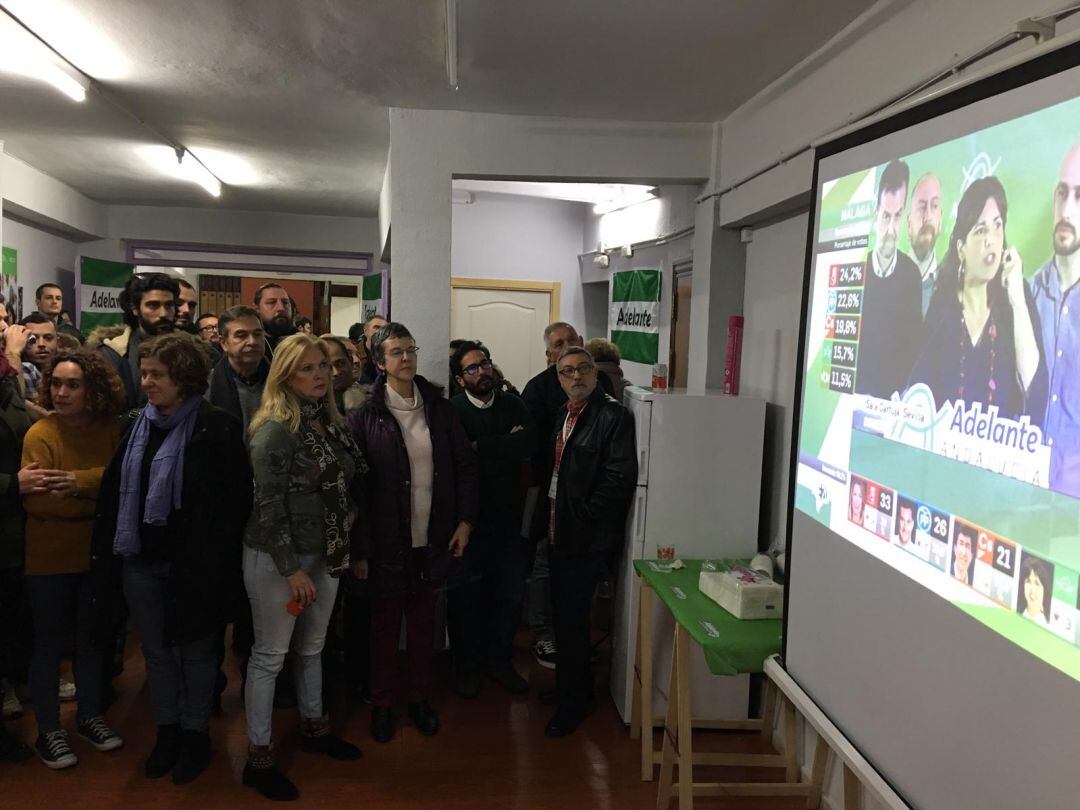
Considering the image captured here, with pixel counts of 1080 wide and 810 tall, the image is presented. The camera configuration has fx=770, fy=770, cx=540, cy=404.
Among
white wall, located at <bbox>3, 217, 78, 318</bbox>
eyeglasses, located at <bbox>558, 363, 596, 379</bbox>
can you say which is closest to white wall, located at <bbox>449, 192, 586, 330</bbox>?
white wall, located at <bbox>3, 217, 78, 318</bbox>

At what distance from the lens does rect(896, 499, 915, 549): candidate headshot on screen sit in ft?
4.87

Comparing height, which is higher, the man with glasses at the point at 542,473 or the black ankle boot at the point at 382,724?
the man with glasses at the point at 542,473

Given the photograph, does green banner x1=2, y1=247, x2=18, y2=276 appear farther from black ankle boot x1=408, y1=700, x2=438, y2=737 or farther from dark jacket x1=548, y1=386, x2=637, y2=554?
dark jacket x1=548, y1=386, x2=637, y2=554

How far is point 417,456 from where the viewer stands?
2.85 metres

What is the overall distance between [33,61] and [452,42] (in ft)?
5.62

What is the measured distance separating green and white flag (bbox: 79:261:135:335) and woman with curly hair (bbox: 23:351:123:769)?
4.47 meters

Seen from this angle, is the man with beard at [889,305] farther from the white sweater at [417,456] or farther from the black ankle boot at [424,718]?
the black ankle boot at [424,718]

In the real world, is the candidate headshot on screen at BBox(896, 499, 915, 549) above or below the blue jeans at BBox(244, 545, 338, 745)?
above

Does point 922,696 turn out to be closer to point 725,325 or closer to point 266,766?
point 266,766

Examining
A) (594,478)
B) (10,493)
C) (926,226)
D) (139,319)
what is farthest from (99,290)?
(926,226)

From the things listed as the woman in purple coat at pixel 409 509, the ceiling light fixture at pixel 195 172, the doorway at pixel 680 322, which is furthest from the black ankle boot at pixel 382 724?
the ceiling light fixture at pixel 195 172

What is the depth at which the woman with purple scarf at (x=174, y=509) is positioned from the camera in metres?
2.36

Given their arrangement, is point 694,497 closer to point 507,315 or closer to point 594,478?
point 594,478

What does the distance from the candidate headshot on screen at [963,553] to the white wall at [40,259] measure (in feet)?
20.7
